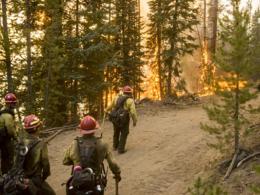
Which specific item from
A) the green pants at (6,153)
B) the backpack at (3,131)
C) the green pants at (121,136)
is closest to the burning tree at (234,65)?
the green pants at (121,136)

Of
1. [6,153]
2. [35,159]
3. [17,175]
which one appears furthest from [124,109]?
[17,175]

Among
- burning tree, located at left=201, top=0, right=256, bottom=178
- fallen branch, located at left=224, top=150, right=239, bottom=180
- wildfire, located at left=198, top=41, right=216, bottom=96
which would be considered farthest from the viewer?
wildfire, located at left=198, top=41, right=216, bottom=96

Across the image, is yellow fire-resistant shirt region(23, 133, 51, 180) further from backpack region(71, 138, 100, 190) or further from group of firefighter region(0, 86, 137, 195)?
backpack region(71, 138, 100, 190)

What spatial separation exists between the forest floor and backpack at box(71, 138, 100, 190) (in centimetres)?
398

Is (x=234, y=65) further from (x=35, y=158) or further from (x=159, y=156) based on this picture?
(x=35, y=158)

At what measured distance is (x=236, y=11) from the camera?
34.4 feet

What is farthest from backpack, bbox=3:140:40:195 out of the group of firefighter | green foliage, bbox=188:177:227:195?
green foliage, bbox=188:177:227:195

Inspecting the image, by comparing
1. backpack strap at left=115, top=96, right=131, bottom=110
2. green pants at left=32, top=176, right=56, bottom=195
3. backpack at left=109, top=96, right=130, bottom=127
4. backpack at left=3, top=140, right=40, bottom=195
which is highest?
backpack strap at left=115, top=96, right=131, bottom=110

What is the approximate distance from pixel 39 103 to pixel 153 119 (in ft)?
17.9

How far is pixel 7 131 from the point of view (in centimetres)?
1119

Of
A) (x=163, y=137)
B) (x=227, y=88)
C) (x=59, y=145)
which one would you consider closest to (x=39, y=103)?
(x=59, y=145)

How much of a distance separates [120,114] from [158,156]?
1.88m

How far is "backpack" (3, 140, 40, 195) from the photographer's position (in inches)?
288

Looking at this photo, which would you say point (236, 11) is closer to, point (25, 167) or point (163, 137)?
point (25, 167)
